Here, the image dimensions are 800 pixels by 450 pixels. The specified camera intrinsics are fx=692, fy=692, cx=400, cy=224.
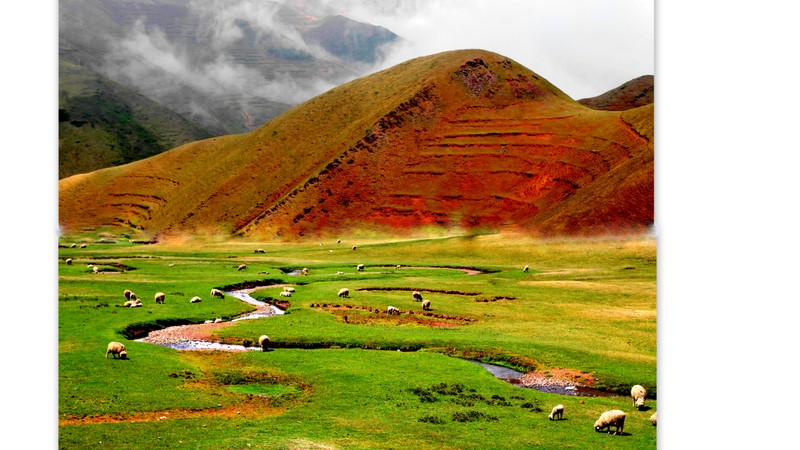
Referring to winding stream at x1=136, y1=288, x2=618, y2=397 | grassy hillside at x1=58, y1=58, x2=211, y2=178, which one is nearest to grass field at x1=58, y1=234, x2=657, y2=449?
winding stream at x1=136, y1=288, x2=618, y2=397

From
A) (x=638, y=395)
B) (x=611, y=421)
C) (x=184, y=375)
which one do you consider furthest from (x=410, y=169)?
(x=611, y=421)

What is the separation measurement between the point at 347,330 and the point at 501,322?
188 inches

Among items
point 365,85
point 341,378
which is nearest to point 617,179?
point 341,378

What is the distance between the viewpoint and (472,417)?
1501cm

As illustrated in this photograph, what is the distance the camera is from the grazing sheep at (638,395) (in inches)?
617

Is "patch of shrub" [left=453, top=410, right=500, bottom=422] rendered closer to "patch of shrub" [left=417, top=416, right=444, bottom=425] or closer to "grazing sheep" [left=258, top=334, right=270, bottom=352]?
"patch of shrub" [left=417, top=416, right=444, bottom=425]

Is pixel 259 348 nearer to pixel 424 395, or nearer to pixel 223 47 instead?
pixel 424 395

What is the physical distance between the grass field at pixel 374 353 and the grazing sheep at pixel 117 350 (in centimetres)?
24

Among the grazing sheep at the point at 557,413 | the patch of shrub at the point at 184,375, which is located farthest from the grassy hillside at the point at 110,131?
the grazing sheep at the point at 557,413

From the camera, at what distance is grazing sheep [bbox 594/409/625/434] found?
1446 cm

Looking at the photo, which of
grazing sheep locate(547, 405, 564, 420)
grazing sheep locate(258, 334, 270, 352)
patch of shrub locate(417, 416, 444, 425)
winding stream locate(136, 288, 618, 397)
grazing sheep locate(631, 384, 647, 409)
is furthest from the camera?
grazing sheep locate(258, 334, 270, 352)

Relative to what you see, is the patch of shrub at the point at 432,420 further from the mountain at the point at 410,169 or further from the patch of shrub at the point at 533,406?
the mountain at the point at 410,169

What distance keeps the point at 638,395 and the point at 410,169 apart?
33.9 m

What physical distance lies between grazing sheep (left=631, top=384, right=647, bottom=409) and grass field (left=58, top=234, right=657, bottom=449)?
0.67 ft
